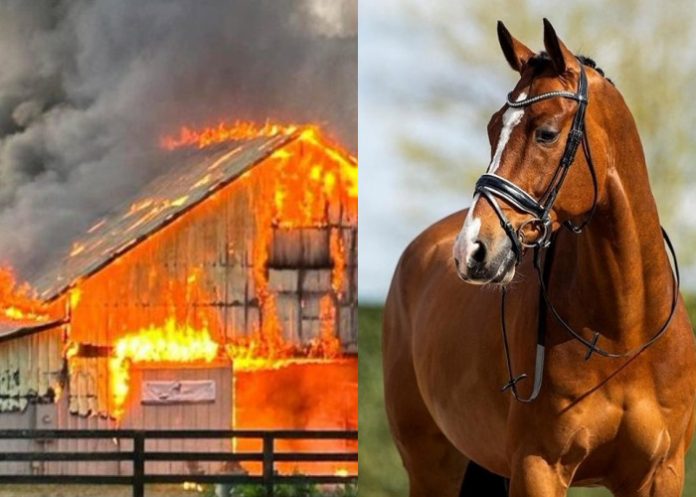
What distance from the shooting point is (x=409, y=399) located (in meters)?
4.84

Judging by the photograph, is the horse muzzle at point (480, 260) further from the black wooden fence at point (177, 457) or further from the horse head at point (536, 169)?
the black wooden fence at point (177, 457)

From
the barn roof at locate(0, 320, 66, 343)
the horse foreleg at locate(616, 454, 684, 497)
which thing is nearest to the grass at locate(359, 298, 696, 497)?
the barn roof at locate(0, 320, 66, 343)

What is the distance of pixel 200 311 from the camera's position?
7422 mm

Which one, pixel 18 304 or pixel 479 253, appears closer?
pixel 479 253

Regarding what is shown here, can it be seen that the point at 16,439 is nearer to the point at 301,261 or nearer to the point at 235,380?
the point at 235,380

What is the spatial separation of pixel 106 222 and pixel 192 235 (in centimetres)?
49

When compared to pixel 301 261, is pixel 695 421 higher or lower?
lower

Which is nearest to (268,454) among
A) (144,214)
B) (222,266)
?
(222,266)

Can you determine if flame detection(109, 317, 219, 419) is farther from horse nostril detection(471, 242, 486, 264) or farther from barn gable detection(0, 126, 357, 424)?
horse nostril detection(471, 242, 486, 264)

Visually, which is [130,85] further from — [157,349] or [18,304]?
[157,349]

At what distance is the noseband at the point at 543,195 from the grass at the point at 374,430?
4.32 m

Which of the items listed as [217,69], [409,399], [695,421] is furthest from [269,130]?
[695,421]

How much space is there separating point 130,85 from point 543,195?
4.79 meters

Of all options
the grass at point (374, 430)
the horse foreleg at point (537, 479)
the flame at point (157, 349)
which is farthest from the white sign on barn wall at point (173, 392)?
the horse foreleg at point (537, 479)
